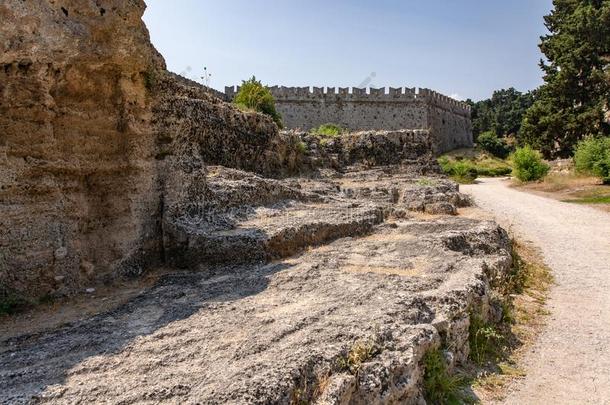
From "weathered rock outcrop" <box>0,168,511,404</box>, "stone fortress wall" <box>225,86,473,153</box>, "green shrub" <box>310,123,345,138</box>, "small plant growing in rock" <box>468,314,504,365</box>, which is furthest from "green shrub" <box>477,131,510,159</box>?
"small plant growing in rock" <box>468,314,504,365</box>

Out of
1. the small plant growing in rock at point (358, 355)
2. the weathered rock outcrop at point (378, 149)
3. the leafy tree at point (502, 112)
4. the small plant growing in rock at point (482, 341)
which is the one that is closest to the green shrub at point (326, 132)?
the weathered rock outcrop at point (378, 149)

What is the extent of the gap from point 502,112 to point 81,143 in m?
75.8

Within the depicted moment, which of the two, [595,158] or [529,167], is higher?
[595,158]

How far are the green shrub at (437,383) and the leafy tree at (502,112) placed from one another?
6625cm

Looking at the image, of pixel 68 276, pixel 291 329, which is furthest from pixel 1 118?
pixel 291 329

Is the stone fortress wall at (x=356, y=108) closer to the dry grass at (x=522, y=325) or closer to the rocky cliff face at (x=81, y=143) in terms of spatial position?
the dry grass at (x=522, y=325)

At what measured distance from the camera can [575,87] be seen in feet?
115

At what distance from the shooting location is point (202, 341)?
4.04m

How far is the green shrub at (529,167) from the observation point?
105 ft

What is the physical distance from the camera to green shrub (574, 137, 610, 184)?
2669cm

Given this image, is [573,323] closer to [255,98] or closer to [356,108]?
[255,98]

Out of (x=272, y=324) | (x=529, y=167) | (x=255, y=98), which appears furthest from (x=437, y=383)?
(x=529, y=167)

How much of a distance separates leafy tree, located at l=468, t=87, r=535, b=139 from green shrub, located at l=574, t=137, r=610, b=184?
38871mm

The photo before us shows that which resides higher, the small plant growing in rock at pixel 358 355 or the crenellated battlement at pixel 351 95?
the crenellated battlement at pixel 351 95
